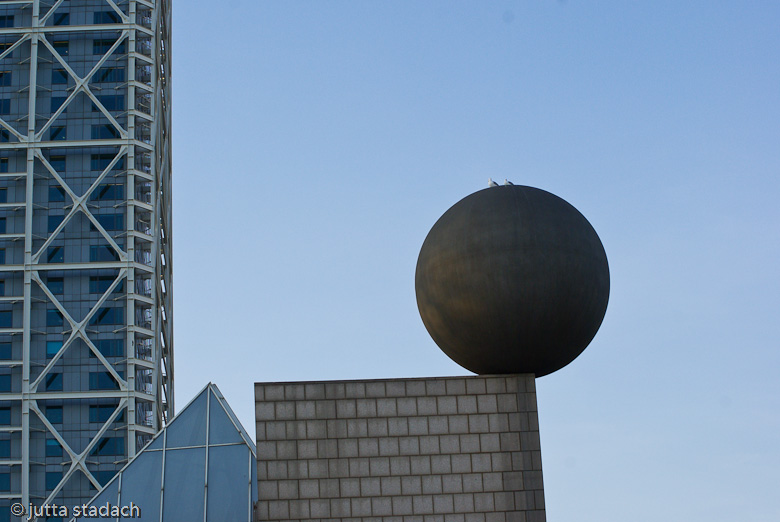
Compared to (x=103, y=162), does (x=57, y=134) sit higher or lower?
higher

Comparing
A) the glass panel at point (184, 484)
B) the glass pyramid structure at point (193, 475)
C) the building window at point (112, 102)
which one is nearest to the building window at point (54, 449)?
the building window at point (112, 102)

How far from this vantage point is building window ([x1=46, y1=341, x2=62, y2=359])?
9681 cm

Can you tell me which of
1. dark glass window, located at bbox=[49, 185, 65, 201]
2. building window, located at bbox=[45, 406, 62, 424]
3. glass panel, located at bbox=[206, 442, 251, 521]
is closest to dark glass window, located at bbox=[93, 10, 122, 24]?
dark glass window, located at bbox=[49, 185, 65, 201]

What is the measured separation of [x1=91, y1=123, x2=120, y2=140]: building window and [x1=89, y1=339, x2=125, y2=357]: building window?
1909 cm

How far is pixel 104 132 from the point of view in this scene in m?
102

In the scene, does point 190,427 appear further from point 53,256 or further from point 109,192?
point 109,192

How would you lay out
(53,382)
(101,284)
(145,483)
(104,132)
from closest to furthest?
(145,483)
(53,382)
(101,284)
(104,132)

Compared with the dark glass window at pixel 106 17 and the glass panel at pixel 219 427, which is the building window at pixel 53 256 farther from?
the glass panel at pixel 219 427

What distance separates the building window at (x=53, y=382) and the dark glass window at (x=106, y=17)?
3427cm

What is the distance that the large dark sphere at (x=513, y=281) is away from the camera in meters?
37.7

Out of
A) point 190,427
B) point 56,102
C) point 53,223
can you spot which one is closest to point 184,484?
point 190,427

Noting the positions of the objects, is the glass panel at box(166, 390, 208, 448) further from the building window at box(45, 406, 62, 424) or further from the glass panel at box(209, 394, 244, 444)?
the building window at box(45, 406, 62, 424)

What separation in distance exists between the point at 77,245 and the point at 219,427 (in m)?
50.7

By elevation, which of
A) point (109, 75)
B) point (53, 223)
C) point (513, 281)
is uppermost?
point (109, 75)
